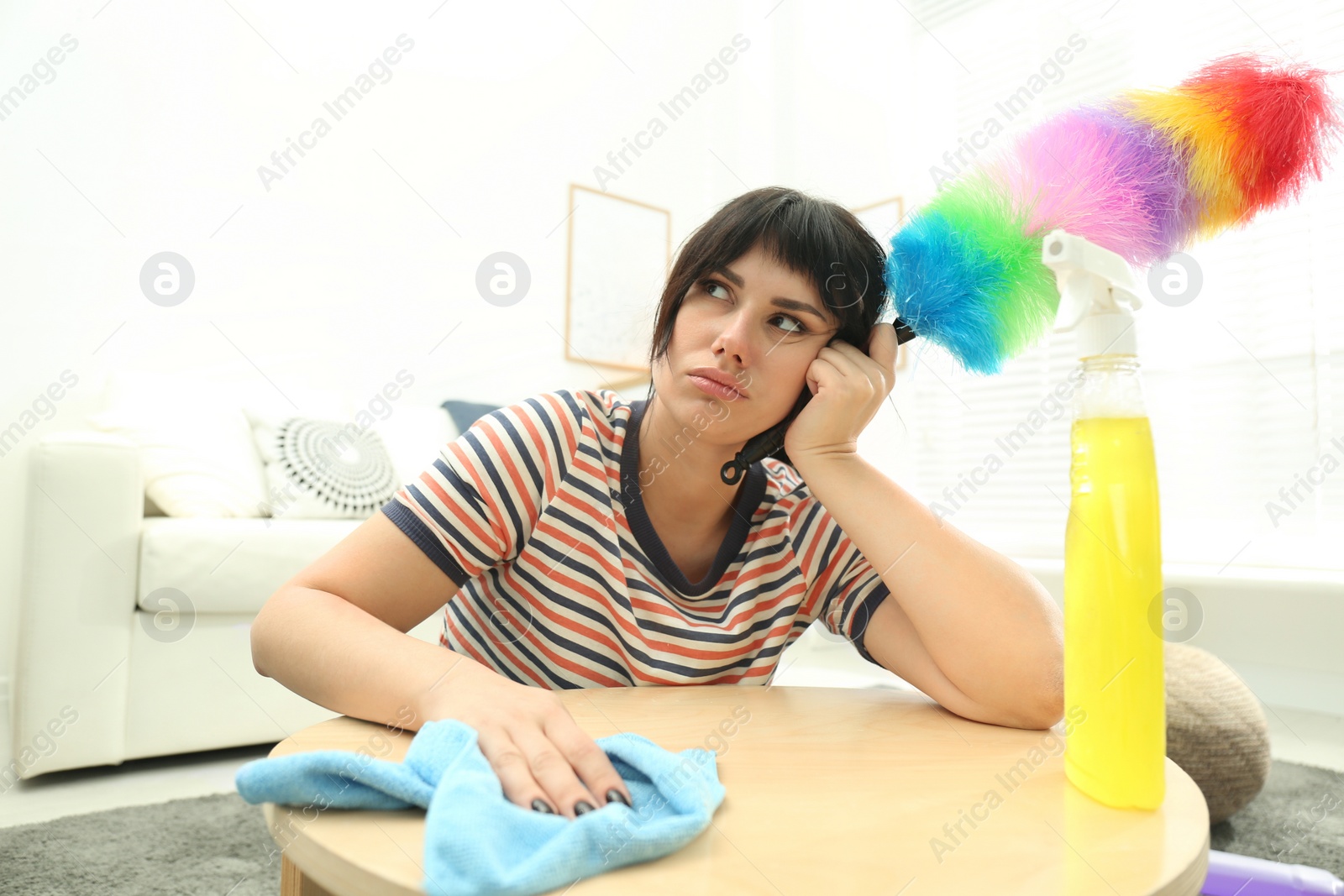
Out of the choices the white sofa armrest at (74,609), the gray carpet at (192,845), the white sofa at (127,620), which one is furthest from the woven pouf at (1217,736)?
the white sofa armrest at (74,609)

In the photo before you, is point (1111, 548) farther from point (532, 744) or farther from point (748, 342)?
point (748, 342)

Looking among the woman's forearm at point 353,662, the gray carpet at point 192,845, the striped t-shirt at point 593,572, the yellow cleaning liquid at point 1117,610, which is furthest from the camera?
the gray carpet at point 192,845

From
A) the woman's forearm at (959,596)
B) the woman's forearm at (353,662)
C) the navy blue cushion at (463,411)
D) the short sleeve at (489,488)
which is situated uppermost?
the woman's forearm at (959,596)

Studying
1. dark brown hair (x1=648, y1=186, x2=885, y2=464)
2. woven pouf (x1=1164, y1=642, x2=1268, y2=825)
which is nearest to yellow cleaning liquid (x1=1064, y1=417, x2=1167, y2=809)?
dark brown hair (x1=648, y1=186, x2=885, y2=464)

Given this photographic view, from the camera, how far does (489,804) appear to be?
0.39 m

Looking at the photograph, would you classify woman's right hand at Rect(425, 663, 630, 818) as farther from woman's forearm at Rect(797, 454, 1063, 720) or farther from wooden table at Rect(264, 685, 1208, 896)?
woman's forearm at Rect(797, 454, 1063, 720)

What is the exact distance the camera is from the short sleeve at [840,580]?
88cm

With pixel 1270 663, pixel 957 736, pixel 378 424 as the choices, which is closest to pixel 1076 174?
pixel 957 736

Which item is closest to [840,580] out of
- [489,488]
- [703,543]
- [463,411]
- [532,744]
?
[703,543]

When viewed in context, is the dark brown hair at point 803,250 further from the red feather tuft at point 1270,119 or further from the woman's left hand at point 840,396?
the red feather tuft at point 1270,119

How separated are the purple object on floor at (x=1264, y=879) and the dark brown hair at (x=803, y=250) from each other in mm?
716

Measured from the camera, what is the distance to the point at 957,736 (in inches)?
25.9

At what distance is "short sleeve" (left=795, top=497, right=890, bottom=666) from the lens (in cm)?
88

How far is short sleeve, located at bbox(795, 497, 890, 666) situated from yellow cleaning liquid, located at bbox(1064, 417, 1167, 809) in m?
0.39
